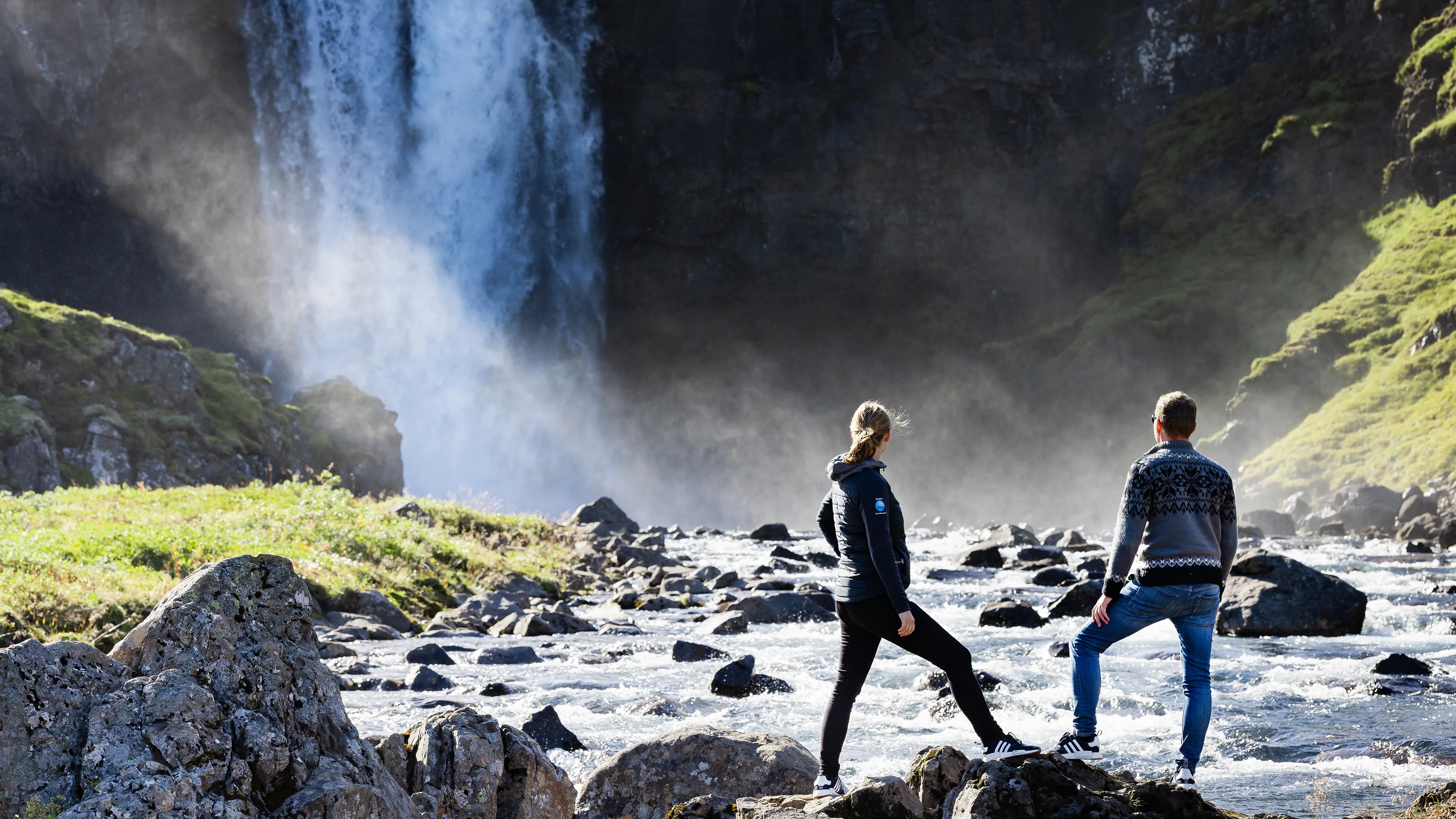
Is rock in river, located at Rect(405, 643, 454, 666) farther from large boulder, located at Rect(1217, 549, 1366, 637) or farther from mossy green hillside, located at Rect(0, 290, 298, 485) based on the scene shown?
mossy green hillside, located at Rect(0, 290, 298, 485)

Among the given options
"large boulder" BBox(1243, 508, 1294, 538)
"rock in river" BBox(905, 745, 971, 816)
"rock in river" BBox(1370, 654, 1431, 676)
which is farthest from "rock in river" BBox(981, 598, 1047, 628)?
"large boulder" BBox(1243, 508, 1294, 538)

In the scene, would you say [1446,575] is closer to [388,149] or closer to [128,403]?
[128,403]

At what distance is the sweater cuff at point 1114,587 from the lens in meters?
6.03

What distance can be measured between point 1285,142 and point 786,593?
2376 inches

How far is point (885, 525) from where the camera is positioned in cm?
604

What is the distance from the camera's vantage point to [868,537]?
6098mm

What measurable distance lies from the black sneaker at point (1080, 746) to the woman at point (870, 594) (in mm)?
428

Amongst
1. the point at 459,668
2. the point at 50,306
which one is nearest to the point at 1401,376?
the point at 459,668

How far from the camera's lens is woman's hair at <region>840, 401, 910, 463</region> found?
6.26m

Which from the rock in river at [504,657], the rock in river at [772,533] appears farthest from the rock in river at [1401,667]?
the rock in river at [772,533]

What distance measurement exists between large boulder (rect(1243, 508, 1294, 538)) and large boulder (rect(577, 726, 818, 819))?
33.4 m

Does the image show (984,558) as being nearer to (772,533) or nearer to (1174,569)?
(772,533)

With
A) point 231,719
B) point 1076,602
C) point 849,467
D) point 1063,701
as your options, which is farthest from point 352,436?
point 231,719

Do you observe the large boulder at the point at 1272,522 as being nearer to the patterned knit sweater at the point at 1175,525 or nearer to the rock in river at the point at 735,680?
the rock in river at the point at 735,680
